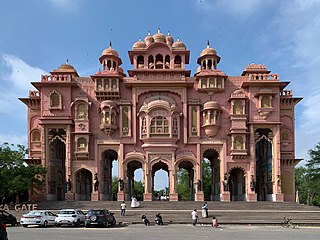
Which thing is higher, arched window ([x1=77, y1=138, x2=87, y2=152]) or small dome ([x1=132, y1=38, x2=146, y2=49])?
small dome ([x1=132, y1=38, x2=146, y2=49])

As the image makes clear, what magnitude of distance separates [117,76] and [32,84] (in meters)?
9.08

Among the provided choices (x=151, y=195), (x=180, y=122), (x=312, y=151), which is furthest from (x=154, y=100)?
(x=312, y=151)

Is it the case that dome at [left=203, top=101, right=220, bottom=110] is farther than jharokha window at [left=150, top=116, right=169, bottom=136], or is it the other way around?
jharokha window at [left=150, top=116, right=169, bottom=136]

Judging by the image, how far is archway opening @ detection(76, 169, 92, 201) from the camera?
1785 inches

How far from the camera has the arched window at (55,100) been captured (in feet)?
147

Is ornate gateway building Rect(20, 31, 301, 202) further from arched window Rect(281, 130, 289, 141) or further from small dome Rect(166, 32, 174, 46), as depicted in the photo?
small dome Rect(166, 32, 174, 46)

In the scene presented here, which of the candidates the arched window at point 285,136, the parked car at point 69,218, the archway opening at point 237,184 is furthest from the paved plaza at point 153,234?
the arched window at point 285,136

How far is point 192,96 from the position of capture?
4553cm

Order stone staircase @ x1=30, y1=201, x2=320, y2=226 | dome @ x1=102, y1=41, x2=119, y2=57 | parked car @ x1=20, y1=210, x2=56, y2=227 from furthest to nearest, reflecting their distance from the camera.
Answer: dome @ x1=102, y1=41, x2=119, y2=57
stone staircase @ x1=30, y1=201, x2=320, y2=226
parked car @ x1=20, y1=210, x2=56, y2=227

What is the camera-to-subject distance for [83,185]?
156 ft

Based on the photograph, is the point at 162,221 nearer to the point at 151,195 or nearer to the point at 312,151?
the point at 151,195

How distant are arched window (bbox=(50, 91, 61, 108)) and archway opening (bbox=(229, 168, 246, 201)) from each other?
67.4 ft

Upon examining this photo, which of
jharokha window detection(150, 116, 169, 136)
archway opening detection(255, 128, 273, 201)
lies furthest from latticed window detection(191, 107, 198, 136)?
archway opening detection(255, 128, 273, 201)

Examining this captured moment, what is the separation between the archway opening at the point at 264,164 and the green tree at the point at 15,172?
23.0 meters
